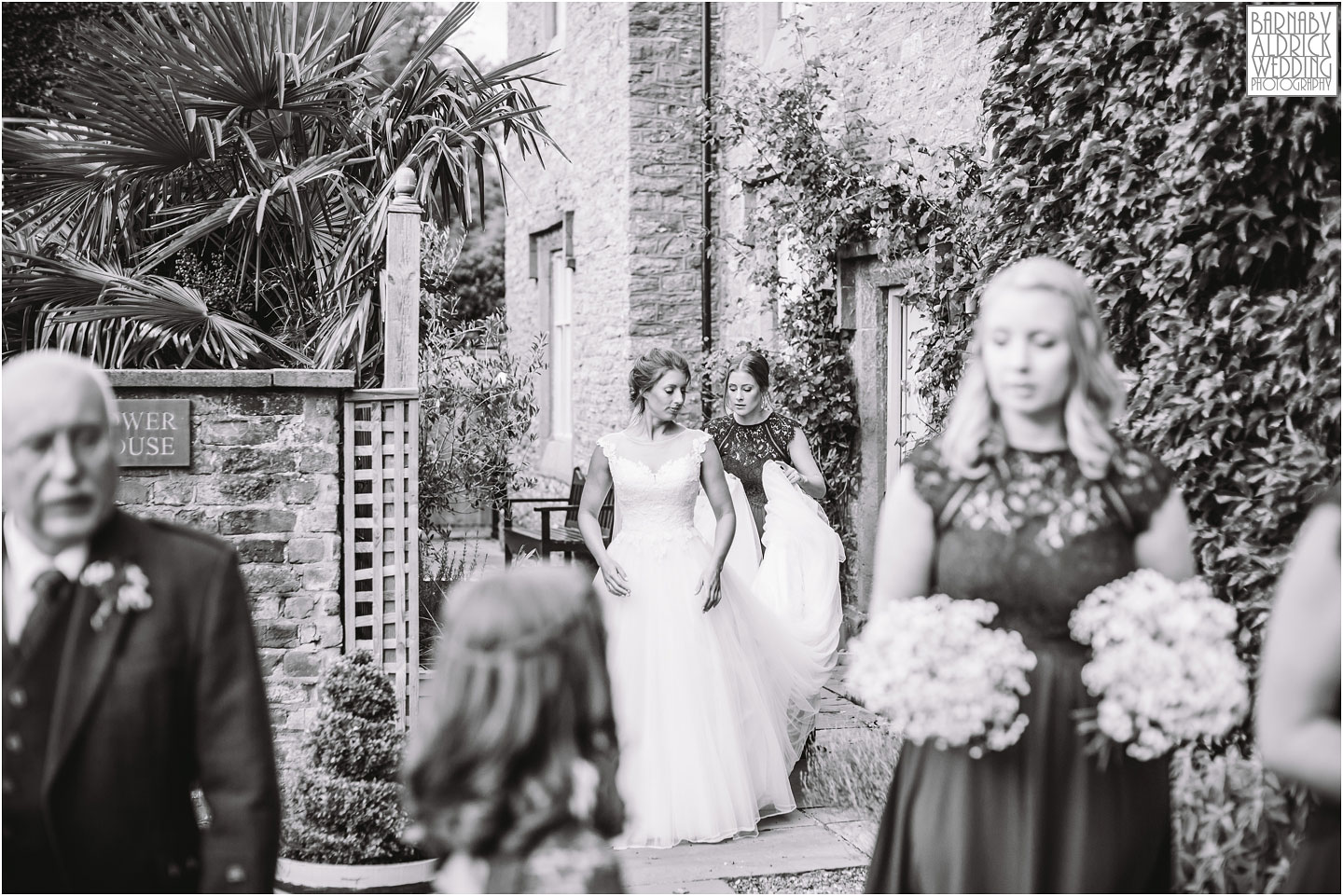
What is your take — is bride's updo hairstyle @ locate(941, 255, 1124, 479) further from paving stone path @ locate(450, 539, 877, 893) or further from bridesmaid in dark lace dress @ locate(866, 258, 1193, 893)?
paving stone path @ locate(450, 539, 877, 893)

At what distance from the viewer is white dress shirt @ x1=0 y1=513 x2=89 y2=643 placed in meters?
2.24

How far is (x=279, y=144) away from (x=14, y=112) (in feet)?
25.9

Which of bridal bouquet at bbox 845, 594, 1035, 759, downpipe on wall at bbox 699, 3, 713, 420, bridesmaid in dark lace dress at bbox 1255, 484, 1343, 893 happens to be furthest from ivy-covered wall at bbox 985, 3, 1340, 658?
downpipe on wall at bbox 699, 3, 713, 420

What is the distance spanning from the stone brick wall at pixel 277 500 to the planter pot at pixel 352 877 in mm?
1275

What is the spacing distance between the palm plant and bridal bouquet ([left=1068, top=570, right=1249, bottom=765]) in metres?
4.94

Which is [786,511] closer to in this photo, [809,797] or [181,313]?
[809,797]

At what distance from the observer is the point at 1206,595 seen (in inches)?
108

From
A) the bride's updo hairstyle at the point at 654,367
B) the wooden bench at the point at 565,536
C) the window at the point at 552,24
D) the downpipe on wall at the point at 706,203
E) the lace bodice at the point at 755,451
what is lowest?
the wooden bench at the point at 565,536

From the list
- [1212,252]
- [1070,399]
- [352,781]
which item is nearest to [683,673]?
[352,781]

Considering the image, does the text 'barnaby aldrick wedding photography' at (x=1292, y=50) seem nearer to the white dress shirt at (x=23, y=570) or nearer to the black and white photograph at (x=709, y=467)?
the black and white photograph at (x=709, y=467)

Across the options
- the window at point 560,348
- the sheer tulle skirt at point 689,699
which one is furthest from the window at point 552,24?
the sheer tulle skirt at point 689,699

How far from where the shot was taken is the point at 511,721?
211cm

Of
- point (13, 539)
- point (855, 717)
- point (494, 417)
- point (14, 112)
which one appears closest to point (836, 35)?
point (494, 417)

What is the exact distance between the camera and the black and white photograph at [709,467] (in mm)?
2225
